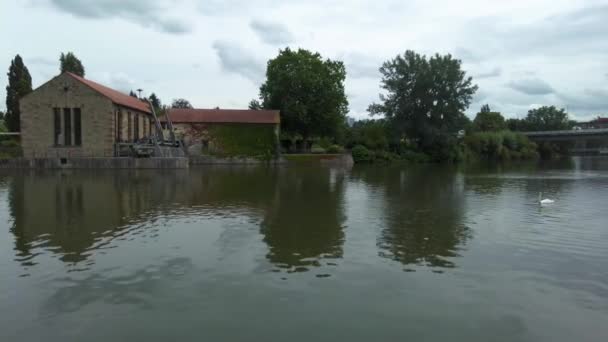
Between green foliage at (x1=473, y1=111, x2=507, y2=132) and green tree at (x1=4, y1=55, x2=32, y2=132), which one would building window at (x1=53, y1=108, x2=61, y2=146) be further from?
green foliage at (x1=473, y1=111, x2=507, y2=132)

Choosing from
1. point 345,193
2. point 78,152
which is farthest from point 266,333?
point 78,152

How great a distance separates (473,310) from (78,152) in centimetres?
4533

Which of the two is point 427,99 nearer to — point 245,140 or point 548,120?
point 245,140

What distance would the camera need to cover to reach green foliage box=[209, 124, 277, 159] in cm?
5334

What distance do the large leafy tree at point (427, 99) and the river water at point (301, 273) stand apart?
4719cm

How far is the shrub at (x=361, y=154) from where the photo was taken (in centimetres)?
5984

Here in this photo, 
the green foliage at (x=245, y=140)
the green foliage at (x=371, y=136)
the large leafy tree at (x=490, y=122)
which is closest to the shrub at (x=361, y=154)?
the green foliage at (x=371, y=136)

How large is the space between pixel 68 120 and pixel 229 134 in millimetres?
17121

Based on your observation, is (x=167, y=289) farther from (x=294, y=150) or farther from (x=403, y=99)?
(x=403, y=99)

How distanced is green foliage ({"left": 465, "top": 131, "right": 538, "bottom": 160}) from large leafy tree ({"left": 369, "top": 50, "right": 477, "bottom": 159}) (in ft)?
46.3

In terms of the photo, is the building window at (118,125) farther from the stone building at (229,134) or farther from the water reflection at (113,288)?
the water reflection at (113,288)

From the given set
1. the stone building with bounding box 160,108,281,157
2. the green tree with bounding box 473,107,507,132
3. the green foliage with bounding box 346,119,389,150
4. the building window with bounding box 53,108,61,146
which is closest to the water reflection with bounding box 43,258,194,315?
the building window with bounding box 53,108,61,146

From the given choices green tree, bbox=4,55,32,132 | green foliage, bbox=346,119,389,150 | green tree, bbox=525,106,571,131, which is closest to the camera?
green tree, bbox=4,55,32,132

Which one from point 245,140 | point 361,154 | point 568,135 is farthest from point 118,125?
point 568,135
